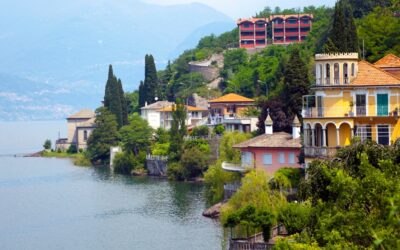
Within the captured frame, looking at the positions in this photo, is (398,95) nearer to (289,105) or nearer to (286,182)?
(286,182)

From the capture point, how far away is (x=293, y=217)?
37.5m

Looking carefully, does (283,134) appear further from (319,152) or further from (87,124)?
(87,124)

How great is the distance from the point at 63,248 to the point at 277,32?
9389 cm

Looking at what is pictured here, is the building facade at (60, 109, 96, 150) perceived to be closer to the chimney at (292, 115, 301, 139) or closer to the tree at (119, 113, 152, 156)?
the tree at (119, 113, 152, 156)

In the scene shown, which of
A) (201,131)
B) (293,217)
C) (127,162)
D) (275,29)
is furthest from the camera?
(275,29)

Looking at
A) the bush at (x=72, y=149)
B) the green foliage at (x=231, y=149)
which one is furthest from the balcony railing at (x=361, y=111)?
the bush at (x=72, y=149)

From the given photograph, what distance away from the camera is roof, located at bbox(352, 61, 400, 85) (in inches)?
1778

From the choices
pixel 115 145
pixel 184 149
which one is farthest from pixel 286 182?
pixel 115 145

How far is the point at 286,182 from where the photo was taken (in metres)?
48.0

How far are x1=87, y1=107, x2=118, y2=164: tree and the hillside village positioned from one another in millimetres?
121

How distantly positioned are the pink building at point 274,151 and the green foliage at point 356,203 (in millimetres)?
25108

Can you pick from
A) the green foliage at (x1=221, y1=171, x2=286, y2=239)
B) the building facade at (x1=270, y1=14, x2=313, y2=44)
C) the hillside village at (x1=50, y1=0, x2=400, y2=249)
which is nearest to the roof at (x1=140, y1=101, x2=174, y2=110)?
the hillside village at (x1=50, y1=0, x2=400, y2=249)

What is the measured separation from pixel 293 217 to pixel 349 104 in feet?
31.3

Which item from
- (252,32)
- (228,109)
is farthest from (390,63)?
(252,32)
